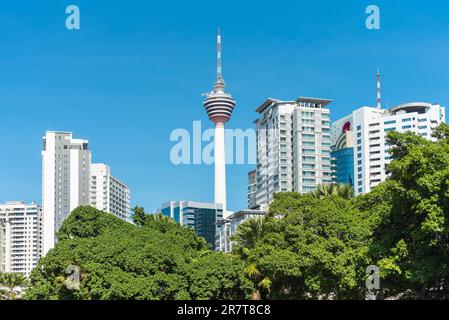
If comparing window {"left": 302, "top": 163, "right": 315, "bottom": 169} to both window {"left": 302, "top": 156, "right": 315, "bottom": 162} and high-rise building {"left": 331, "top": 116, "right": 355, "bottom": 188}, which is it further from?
high-rise building {"left": 331, "top": 116, "right": 355, "bottom": 188}

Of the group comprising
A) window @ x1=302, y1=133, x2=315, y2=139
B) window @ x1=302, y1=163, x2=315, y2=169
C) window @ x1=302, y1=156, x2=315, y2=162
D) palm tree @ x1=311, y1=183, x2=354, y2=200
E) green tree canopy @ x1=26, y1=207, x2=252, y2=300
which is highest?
window @ x1=302, y1=133, x2=315, y2=139

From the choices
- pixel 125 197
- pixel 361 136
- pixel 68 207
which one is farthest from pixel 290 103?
pixel 125 197

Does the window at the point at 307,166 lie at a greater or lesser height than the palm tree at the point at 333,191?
greater

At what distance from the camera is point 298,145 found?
140875 millimetres

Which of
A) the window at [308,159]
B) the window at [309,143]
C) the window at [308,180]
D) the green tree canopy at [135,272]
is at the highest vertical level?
the window at [309,143]

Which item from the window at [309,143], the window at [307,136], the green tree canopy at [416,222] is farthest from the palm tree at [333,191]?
the window at [309,143]

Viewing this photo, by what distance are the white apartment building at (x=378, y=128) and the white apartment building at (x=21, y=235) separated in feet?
271

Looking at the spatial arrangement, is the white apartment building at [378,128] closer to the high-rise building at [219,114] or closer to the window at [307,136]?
the window at [307,136]

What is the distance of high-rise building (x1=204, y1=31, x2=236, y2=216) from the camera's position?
17412 cm

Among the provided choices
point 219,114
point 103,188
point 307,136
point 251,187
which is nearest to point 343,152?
point 307,136

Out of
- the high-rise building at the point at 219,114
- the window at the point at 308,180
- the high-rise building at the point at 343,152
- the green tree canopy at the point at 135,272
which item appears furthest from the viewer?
the high-rise building at the point at 219,114

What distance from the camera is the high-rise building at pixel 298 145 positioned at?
140m

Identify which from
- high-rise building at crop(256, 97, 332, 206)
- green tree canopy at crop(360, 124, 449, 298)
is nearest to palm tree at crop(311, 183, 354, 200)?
green tree canopy at crop(360, 124, 449, 298)

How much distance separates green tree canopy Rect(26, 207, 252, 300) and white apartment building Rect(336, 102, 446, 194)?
100 metres
